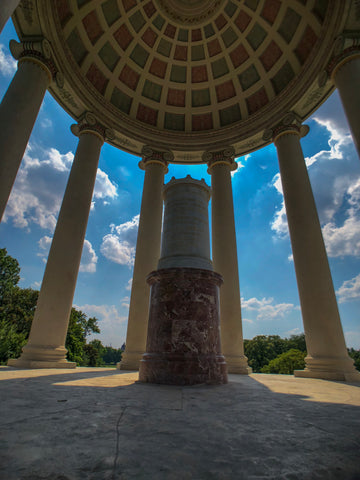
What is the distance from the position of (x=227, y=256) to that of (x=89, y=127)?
4293 cm

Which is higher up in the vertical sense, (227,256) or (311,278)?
(227,256)

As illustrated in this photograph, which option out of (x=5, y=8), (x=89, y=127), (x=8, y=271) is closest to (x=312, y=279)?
(x=5, y=8)

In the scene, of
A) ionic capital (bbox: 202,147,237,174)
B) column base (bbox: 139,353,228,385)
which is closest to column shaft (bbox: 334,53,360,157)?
ionic capital (bbox: 202,147,237,174)

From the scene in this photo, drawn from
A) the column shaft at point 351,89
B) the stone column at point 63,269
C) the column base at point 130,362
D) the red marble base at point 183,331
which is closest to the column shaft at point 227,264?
the column base at point 130,362

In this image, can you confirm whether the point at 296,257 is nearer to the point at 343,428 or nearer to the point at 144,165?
the point at 343,428

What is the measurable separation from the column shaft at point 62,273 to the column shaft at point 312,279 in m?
38.7

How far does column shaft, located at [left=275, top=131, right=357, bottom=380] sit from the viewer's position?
37.8 meters

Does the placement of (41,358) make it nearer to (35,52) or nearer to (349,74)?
(35,52)

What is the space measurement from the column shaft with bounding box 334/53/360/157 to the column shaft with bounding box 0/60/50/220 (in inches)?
1915

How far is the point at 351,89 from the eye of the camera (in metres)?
40.3

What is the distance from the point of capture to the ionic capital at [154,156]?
2623 inches

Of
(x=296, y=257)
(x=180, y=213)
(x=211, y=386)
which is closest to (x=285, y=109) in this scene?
(x=296, y=257)

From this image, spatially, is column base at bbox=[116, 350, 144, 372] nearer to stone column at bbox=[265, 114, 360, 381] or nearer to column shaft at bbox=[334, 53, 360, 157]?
stone column at bbox=[265, 114, 360, 381]

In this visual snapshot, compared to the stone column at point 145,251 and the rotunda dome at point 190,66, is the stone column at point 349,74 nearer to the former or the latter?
the rotunda dome at point 190,66
